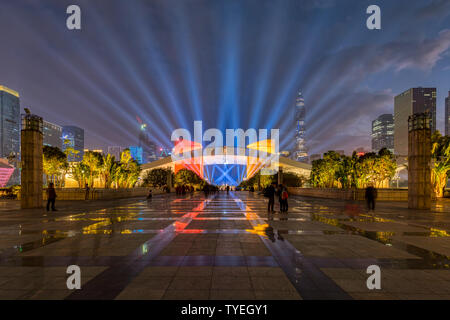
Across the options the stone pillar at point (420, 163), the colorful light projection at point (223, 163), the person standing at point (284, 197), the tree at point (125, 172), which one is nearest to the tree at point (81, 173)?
the tree at point (125, 172)

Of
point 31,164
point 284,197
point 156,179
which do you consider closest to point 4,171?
point 156,179

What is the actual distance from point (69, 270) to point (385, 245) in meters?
8.18

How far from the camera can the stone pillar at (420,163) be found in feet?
60.4

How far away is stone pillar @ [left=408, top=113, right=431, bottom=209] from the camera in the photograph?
18.4 meters

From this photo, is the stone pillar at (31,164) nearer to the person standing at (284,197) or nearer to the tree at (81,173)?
the tree at (81,173)

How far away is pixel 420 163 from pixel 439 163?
43.1 feet

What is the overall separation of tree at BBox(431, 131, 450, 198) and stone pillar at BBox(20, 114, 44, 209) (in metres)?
36.5

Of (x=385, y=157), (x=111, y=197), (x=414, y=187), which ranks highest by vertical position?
(x=385, y=157)

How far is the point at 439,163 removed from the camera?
28.4 meters

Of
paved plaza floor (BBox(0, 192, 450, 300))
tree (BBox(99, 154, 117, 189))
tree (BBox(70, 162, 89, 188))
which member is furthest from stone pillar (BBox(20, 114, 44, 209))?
tree (BBox(99, 154, 117, 189))
